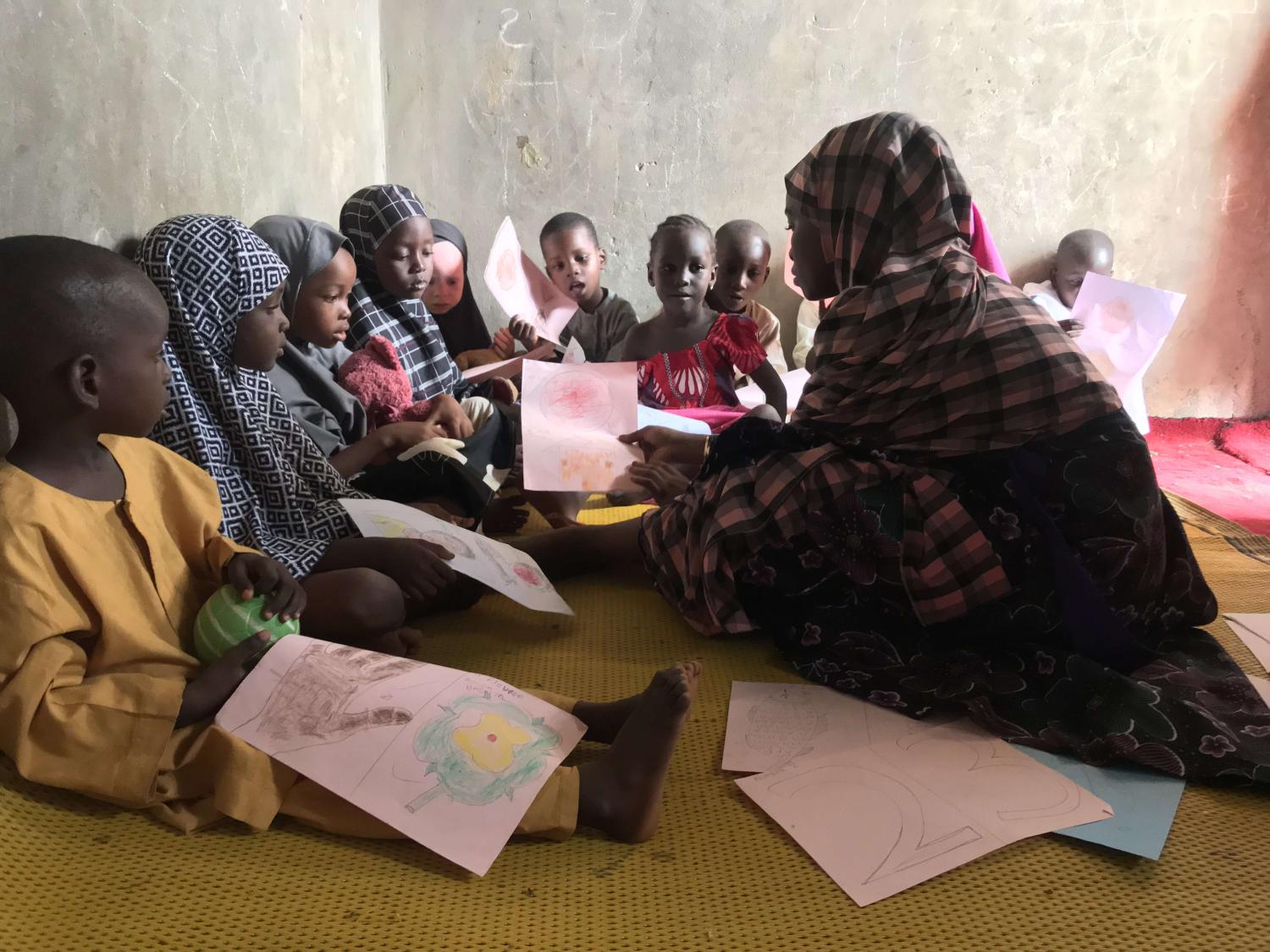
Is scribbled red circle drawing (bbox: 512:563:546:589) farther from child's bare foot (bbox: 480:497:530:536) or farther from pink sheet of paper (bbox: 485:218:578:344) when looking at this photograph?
pink sheet of paper (bbox: 485:218:578:344)

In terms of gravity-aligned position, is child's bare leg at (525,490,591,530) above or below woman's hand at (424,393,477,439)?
below

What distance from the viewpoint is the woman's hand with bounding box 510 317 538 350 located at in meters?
3.05

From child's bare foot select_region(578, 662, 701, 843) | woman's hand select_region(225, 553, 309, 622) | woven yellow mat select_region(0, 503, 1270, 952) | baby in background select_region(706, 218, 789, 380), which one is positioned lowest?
woven yellow mat select_region(0, 503, 1270, 952)

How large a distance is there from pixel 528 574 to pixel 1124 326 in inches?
95.4

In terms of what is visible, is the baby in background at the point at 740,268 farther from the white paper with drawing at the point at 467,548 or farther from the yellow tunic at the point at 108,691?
the yellow tunic at the point at 108,691

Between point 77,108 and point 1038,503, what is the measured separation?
167cm

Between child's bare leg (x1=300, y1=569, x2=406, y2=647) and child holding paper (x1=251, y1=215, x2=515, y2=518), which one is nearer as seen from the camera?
child's bare leg (x1=300, y1=569, x2=406, y2=647)

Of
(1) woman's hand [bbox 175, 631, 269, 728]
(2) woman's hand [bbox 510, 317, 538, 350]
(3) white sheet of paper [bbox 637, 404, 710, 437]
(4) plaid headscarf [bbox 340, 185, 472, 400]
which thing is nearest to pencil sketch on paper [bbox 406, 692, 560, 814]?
(1) woman's hand [bbox 175, 631, 269, 728]

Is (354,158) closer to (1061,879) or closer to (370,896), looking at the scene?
(370,896)

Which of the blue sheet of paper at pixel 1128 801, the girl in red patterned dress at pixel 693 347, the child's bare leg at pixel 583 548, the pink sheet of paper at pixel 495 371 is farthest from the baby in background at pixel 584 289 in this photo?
the blue sheet of paper at pixel 1128 801

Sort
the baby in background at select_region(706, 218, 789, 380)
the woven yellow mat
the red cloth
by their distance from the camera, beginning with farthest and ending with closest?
the baby in background at select_region(706, 218, 789, 380) → the red cloth → the woven yellow mat

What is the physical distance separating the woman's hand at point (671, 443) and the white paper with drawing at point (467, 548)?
1.73 feet

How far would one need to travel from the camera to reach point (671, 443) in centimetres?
220

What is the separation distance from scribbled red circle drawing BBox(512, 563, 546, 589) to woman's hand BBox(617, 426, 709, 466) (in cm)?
51
